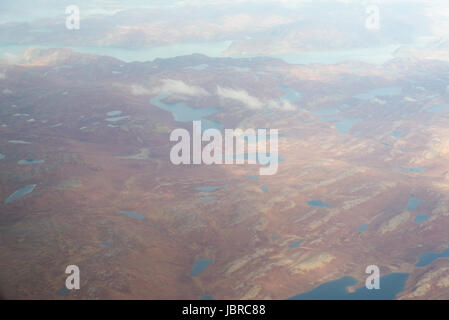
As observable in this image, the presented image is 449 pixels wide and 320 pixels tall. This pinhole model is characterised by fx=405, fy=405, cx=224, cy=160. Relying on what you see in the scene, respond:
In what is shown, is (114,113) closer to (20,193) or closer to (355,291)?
(20,193)

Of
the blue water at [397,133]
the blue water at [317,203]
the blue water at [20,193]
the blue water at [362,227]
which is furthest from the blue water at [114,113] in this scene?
the blue water at [362,227]

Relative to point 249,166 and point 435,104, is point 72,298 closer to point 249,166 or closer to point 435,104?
point 249,166

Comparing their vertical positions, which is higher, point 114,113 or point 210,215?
point 114,113

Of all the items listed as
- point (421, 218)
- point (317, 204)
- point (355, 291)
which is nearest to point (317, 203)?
point (317, 204)

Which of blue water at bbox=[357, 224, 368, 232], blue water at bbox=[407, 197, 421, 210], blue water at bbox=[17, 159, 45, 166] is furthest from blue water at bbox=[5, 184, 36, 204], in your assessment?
blue water at bbox=[407, 197, 421, 210]

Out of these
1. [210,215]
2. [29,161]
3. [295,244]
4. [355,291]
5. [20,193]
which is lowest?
[355,291]
